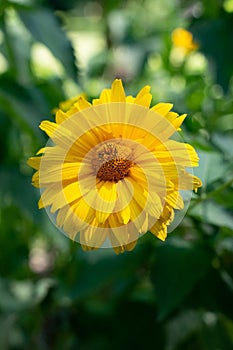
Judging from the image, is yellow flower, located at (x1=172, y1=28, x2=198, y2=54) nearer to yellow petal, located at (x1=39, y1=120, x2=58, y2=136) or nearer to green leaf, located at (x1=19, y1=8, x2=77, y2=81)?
green leaf, located at (x1=19, y1=8, x2=77, y2=81)

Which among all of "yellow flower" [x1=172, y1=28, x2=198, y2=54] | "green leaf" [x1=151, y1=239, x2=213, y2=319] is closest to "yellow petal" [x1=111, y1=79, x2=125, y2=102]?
"green leaf" [x1=151, y1=239, x2=213, y2=319]

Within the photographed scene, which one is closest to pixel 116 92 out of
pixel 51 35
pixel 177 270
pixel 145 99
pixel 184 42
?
pixel 145 99

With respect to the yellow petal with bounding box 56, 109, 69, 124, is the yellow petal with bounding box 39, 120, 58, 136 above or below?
below

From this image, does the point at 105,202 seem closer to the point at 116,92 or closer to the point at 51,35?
the point at 116,92

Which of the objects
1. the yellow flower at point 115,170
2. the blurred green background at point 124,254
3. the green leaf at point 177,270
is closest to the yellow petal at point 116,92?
the yellow flower at point 115,170

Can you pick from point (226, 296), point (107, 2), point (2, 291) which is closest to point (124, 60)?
point (107, 2)

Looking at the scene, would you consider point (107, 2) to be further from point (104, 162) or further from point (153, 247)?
point (104, 162)

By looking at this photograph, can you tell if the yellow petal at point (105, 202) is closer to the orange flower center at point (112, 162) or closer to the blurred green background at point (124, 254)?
the orange flower center at point (112, 162)
